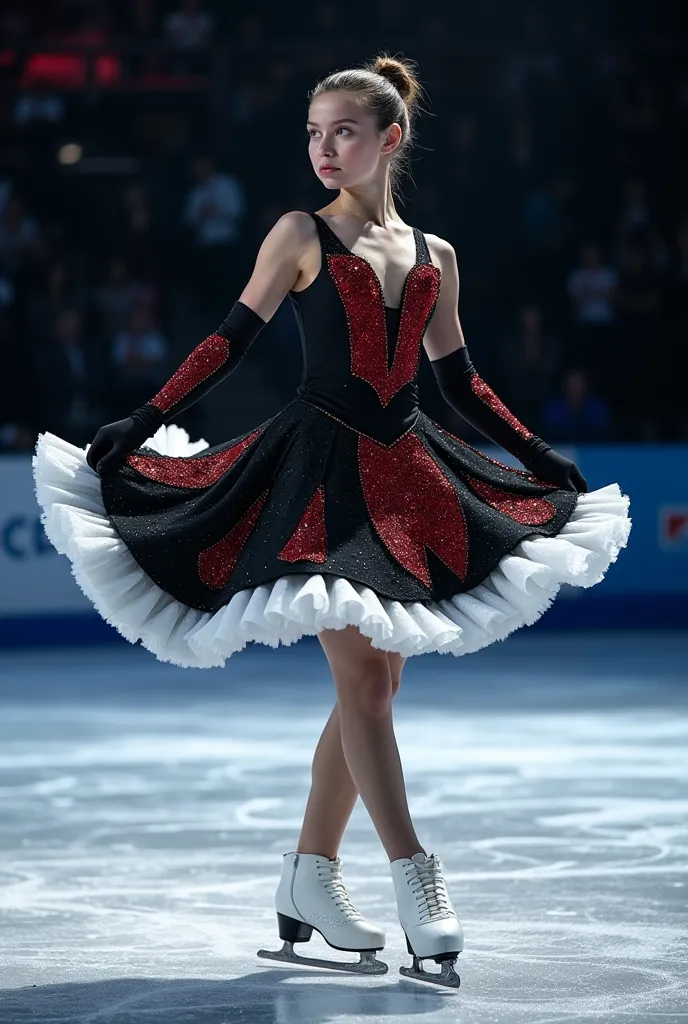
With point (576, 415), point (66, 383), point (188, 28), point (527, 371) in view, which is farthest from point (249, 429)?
point (188, 28)

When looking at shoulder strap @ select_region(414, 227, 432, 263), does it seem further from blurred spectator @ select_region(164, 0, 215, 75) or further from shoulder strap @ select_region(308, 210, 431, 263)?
blurred spectator @ select_region(164, 0, 215, 75)

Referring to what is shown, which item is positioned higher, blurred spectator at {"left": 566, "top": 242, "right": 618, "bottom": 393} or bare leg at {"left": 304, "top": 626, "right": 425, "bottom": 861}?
blurred spectator at {"left": 566, "top": 242, "right": 618, "bottom": 393}

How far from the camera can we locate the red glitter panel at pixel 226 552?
278cm

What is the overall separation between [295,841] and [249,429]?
610 cm

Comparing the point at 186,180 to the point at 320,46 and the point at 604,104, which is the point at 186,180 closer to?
the point at 320,46

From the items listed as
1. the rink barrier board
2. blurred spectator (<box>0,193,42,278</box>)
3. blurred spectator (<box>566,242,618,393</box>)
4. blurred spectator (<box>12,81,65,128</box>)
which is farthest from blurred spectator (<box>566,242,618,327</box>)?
blurred spectator (<box>12,81,65,128</box>)

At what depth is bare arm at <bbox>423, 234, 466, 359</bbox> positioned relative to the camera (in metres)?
3.05

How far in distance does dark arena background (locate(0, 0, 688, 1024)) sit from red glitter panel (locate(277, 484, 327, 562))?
0.70 m

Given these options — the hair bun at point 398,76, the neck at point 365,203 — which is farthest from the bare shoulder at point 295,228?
the hair bun at point 398,76

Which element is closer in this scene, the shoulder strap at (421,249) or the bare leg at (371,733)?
the bare leg at (371,733)

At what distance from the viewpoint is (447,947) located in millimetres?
2652

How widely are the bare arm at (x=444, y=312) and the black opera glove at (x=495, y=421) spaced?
2cm

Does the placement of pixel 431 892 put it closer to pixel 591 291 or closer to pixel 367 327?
pixel 367 327

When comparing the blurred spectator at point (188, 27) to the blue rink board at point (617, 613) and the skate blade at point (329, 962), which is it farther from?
the skate blade at point (329, 962)
